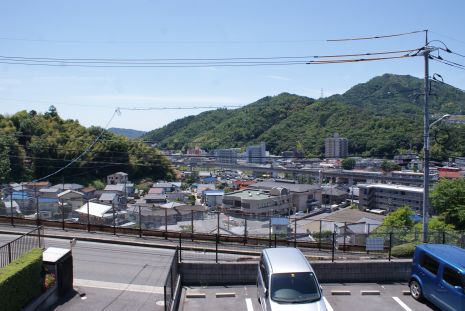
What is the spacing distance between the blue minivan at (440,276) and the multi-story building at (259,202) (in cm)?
3277

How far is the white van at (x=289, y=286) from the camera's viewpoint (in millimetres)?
5762

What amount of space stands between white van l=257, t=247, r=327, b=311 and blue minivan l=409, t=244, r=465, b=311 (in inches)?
83.3

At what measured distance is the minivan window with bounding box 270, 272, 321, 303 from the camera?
19.2 feet

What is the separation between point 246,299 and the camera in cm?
729

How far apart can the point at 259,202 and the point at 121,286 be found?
118 feet

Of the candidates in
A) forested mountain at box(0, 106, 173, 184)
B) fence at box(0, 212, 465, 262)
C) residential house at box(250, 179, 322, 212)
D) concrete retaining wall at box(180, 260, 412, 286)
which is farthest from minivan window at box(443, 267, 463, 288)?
residential house at box(250, 179, 322, 212)

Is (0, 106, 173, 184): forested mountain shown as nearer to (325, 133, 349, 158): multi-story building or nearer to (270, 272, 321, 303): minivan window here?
(270, 272, 321, 303): minivan window

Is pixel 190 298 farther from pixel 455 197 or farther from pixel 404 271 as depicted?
pixel 455 197

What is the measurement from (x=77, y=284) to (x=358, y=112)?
10866 centimetres

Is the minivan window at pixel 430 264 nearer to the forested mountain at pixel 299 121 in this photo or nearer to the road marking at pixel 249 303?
the road marking at pixel 249 303

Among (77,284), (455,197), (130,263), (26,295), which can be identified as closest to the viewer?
(26,295)

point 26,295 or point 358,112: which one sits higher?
point 358,112

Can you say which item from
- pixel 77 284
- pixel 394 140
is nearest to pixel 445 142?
pixel 77 284

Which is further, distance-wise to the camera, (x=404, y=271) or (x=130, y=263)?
(x=130, y=263)
